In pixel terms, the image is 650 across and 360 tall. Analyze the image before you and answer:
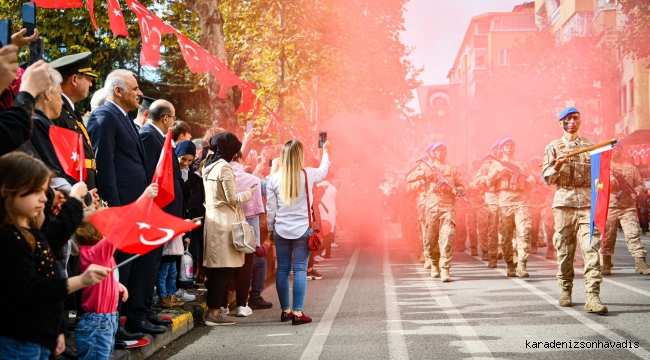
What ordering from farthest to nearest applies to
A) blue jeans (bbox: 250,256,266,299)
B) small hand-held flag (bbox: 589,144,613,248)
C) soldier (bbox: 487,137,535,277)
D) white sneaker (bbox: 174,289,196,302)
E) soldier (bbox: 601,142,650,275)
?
soldier (bbox: 487,137,535,277) → soldier (bbox: 601,142,650,275) → blue jeans (bbox: 250,256,266,299) → white sneaker (bbox: 174,289,196,302) → small hand-held flag (bbox: 589,144,613,248)

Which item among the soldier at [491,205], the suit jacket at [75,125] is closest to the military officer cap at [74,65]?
the suit jacket at [75,125]

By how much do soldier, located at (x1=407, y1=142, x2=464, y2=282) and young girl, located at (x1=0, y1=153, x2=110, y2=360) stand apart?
9422mm

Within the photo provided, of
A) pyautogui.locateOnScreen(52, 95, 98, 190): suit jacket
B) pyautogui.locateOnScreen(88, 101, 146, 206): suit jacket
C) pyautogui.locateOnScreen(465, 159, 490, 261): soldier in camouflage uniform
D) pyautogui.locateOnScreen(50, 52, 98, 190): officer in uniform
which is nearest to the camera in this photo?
pyautogui.locateOnScreen(52, 95, 98, 190): suit jacket

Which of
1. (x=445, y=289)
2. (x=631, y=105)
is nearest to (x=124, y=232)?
(x=445, y=289)

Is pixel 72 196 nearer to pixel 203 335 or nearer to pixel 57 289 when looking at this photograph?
pixel 57 289

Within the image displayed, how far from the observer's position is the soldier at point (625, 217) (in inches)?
469

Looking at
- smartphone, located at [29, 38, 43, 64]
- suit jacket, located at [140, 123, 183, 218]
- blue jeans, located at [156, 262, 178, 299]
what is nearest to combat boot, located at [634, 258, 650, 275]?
blue jeans, located at [156, 262, 178, 299]

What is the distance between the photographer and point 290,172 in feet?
26.9

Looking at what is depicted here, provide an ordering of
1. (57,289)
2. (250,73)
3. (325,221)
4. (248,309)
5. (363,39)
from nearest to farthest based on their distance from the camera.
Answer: (57,289) < (248,309) < (325,221) < (250,73) < (363,39)

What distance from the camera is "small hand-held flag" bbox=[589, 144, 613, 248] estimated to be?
26.2 ft

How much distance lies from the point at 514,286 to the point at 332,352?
196 inches

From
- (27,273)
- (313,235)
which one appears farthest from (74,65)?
(313,235)

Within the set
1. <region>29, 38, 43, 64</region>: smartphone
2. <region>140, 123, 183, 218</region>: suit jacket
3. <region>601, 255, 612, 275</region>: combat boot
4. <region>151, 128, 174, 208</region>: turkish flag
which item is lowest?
<region>601, 255, 612, 275</region>: combat boot

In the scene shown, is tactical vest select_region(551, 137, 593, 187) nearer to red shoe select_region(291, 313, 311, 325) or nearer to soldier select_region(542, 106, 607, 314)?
soldier select_region(542, 106, 607, 314)
